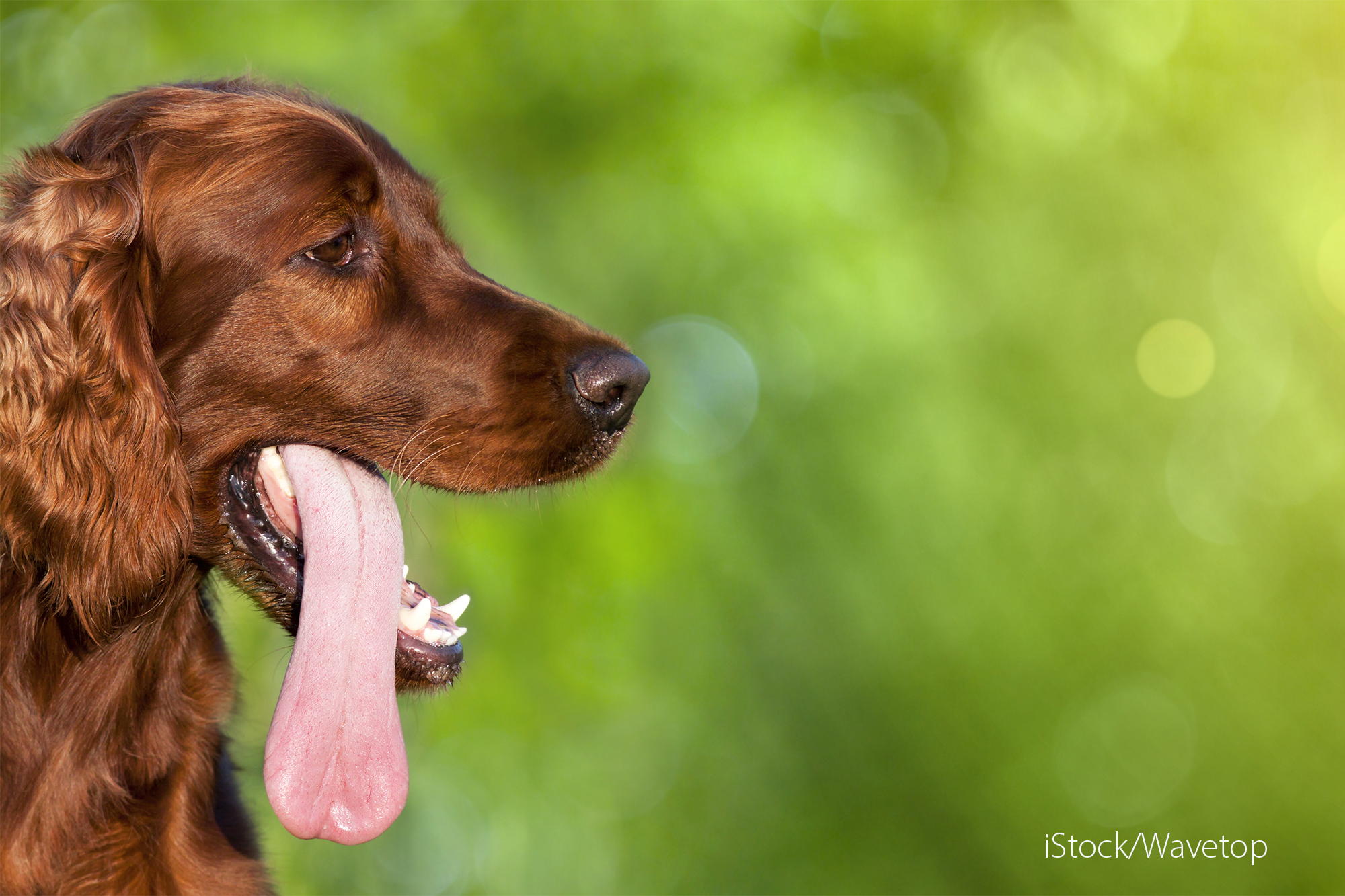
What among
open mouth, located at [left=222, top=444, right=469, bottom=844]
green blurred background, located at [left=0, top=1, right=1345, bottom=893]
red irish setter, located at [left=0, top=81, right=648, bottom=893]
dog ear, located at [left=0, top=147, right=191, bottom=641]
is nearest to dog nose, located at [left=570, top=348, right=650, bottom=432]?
red irish setter, located at [left=0, top=81, right=648, bottom=893]

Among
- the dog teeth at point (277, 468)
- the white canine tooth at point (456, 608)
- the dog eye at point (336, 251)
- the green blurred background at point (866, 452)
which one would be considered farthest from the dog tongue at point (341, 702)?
the green blurred background at point (866, 452)

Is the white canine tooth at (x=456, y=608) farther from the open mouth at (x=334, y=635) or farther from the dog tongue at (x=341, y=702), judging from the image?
the dog tongue at (x=341, y=702)

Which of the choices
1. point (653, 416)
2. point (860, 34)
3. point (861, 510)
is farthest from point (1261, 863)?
point (860, 34)

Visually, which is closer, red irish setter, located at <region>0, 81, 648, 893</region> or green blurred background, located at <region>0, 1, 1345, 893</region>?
red irish setter, located at <region>0, 81, 648, 893</region>

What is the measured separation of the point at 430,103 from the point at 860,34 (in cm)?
207

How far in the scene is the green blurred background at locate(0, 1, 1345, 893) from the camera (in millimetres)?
4539

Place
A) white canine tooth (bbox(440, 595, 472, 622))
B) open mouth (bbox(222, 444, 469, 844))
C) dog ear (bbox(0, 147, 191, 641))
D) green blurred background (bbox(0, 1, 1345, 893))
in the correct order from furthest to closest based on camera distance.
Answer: green blurred background (bbox(0, 1, 1345, 893)) < white canine tooth (bbox(440, 595, 472, 622)) < open mouth (bbox(222, 444, 469, 844)) < dog ear (bbox(0, 147, 191, 641))

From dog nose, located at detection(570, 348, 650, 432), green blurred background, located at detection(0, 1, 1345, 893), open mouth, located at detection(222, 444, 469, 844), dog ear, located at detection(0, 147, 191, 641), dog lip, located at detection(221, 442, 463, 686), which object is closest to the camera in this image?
dog ear, located at detection(0, 147, 191, 641)

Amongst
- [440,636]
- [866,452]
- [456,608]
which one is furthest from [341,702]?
[866,452]

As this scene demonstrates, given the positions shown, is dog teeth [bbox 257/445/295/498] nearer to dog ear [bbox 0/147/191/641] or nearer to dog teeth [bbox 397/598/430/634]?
dog ear [bbox 0/147/191/641]

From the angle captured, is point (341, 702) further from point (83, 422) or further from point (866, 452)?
point (866, 452)

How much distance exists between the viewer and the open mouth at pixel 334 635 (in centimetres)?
191

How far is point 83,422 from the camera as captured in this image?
5.99 ft

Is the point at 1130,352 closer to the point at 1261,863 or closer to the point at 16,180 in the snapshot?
the point at 1261,863
